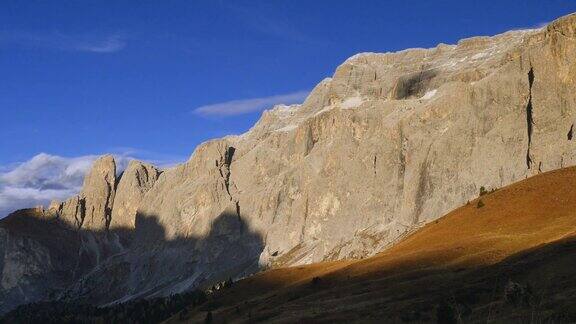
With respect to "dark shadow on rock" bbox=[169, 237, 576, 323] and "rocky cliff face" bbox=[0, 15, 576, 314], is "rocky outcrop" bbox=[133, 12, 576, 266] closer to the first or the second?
"rocky cliff face" bbox=[0, 15, 576, 314]

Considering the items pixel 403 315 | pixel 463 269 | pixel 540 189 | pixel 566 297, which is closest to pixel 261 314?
pixel 463 269

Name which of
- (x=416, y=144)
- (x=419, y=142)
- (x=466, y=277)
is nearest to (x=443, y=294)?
(x=466, y=277)

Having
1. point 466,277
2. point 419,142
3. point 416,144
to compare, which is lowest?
point 466,277

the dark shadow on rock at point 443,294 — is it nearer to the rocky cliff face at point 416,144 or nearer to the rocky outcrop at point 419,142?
the rocky outcrop at point 419,142

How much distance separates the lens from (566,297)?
27.7 meters

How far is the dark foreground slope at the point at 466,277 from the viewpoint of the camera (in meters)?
29.4

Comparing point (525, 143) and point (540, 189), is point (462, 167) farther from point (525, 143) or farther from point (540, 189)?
Result: point (540, 189)

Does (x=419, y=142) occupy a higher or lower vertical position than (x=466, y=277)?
higher

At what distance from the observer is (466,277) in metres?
44.5

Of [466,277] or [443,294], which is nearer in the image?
[443,294]

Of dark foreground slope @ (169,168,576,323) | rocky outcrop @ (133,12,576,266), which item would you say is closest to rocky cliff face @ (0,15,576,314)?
rocky outcrop @ (133,12,576,266)

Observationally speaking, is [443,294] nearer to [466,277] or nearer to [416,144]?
[466,277]

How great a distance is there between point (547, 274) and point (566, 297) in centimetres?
818

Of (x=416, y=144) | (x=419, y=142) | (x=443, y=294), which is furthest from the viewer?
(x=416, y=144)
